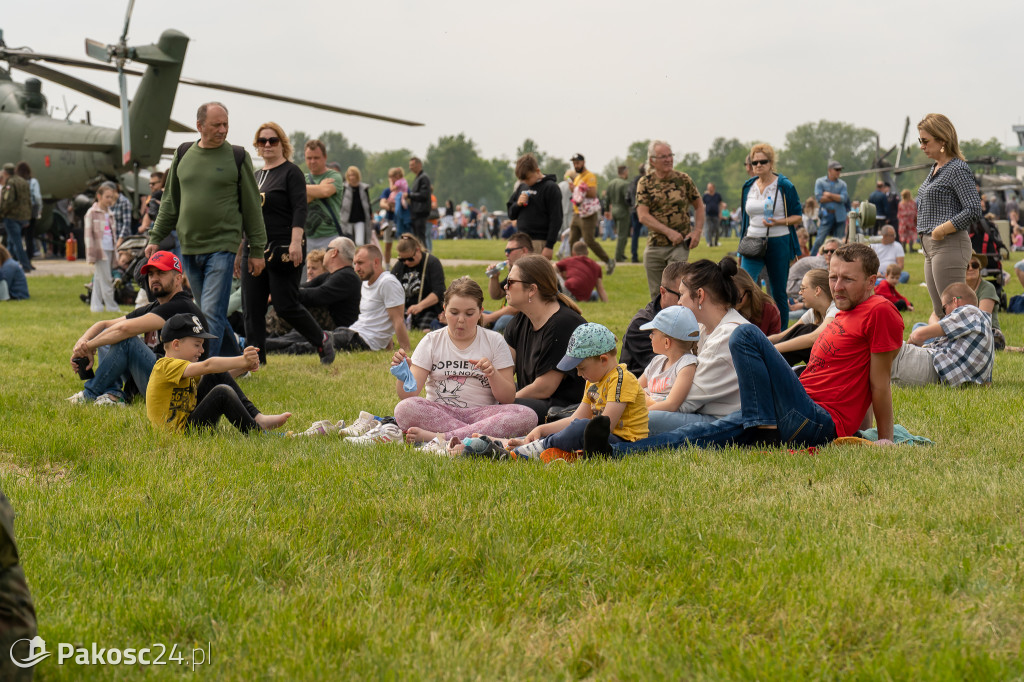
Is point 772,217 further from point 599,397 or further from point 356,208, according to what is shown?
point 356,208

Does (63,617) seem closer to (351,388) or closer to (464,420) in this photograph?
(464,420)

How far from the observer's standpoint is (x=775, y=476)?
183 inches

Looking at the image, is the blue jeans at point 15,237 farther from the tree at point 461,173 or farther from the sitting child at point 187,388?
the tree at point 461,173

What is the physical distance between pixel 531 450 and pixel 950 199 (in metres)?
4.79

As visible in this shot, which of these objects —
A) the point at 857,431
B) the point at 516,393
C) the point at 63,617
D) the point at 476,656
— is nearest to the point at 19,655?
the point at 63,617

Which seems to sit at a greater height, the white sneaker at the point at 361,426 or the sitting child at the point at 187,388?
the sitting child at the point at 187,388

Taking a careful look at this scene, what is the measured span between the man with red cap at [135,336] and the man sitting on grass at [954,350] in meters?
5.63

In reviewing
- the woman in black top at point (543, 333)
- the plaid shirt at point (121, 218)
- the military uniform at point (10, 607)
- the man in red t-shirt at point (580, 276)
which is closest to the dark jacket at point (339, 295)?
the man in red t-shirt at point (580, 276)

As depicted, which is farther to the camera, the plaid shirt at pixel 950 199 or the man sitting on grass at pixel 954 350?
the plaid shirt at pixel 950 199

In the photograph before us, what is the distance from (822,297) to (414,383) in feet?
11.6

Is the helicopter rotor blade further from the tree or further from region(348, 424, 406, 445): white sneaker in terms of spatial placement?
the tree

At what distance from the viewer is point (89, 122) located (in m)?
25.6

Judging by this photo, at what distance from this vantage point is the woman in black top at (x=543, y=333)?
623 centimetres

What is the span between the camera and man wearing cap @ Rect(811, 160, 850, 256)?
755 inches
